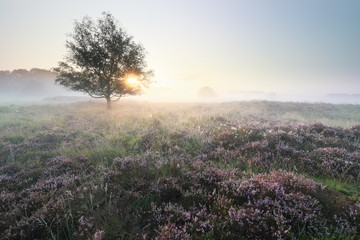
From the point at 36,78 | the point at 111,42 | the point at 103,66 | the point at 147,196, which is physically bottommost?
the point at 147,196

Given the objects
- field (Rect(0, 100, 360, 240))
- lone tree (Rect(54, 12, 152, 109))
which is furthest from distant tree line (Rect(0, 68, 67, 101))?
field (Rect(0, 100, 360, 240))

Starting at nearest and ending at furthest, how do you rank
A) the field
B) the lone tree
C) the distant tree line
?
1. the field
2. the lone tree
3. the distant tree line

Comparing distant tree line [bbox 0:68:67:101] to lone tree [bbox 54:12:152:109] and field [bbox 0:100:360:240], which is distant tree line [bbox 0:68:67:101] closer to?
lone tree [bbox 54:12:152:109]

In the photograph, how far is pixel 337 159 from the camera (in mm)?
4738

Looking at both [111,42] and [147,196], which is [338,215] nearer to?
[147,196]

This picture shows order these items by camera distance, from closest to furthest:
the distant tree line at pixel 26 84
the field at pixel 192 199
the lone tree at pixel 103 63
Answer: the field at pixel 192 199 → the lone tree at pixel 103 63 → the distant tree line at pixel 26 84

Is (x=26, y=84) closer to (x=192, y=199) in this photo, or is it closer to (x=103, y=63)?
(x=103, y=63)

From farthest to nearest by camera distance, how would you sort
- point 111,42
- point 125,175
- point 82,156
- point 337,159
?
point 111,42 < point 82,156 < point 337,159 < point 125,175

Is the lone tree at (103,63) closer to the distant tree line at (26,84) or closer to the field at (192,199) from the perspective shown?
the field at (192,199)

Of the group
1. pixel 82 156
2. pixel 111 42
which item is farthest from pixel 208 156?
pixel 111 42

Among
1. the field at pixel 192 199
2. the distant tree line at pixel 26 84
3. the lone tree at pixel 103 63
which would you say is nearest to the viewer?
the field at pixel 192 199

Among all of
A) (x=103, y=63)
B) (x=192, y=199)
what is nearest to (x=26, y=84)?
(x=103, y=63)

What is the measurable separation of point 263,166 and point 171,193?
2655mm

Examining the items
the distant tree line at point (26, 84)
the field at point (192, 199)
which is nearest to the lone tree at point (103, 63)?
the field at point (192, 199)
